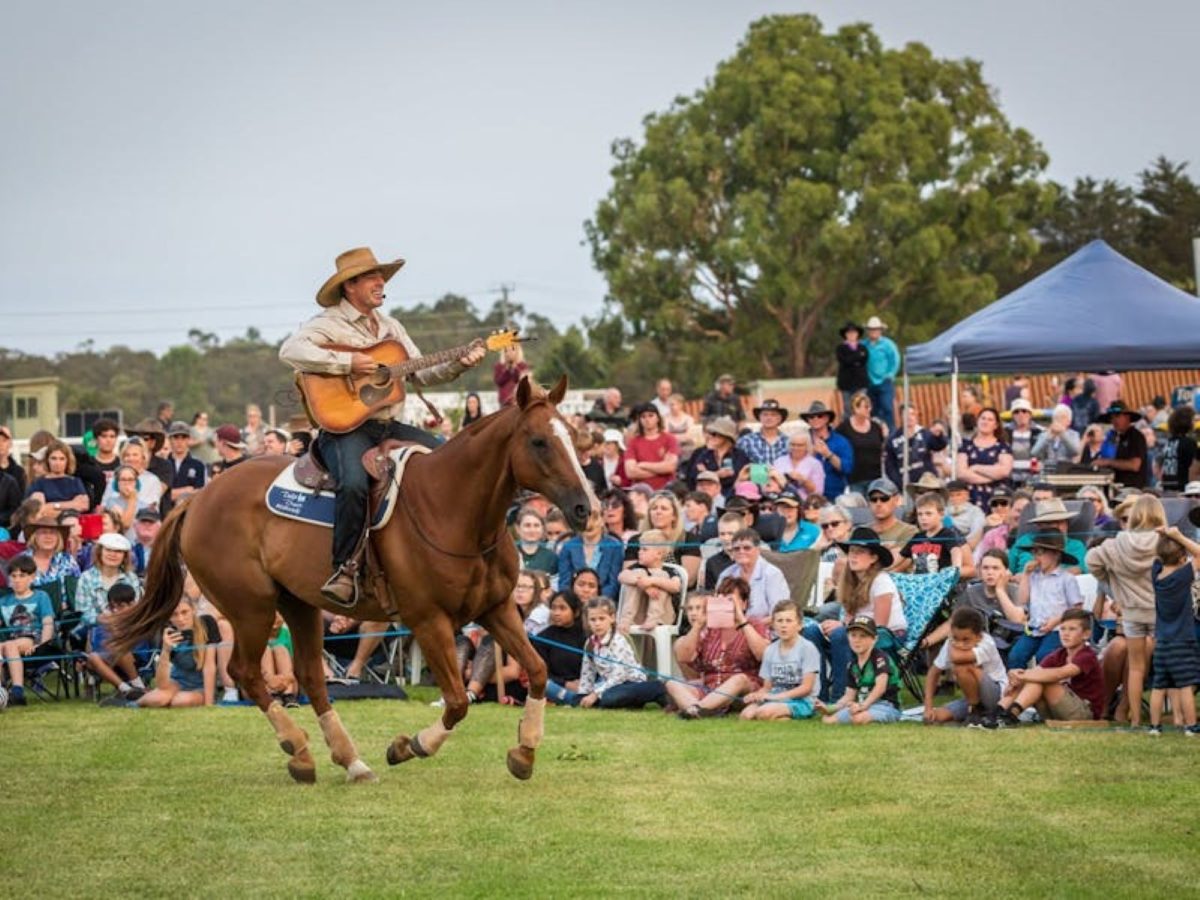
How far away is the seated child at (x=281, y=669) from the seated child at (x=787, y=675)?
400 centimetres

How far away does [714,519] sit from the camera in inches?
713

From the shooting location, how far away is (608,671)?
15.8 meters

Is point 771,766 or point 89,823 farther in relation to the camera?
point 771,766

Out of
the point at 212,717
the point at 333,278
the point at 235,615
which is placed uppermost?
the point at 333,278

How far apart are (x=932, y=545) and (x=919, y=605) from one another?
1048 mm

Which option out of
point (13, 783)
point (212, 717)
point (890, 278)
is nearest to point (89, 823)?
point (13, 783)

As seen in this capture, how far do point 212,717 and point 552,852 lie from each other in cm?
696

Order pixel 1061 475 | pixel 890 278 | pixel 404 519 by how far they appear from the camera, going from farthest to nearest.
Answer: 1. pixel 890 278
2. pixel 1061 475
3. pixel 404 519

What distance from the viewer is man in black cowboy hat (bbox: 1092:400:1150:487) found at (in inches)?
800

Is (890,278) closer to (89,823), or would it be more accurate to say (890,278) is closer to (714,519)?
(714,519)

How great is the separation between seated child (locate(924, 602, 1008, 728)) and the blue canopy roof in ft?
23.7

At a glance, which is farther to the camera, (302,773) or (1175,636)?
(1175,636)

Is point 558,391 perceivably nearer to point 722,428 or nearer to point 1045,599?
point 1045,599

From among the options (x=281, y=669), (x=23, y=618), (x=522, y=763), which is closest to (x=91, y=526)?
(x=23, y=618)
